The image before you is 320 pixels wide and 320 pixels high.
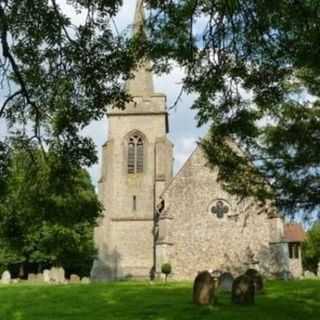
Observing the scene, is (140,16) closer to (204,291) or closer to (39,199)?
(39,199)

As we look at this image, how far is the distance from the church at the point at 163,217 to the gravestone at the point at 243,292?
15628 mm

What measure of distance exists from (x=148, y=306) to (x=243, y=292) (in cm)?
253

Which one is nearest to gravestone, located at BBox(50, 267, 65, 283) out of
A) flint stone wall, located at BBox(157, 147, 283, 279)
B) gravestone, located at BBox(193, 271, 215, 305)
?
flint stone wall, located at BBox(157, 147, 283, 279)

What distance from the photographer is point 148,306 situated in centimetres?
1612

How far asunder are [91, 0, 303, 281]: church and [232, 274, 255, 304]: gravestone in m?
15.6

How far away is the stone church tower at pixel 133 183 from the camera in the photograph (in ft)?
128

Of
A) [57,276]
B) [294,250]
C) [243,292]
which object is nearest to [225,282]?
[243,292]

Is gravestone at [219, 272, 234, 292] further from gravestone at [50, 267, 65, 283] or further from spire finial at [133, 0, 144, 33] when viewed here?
gravestone at [50, 267, 65, 283]

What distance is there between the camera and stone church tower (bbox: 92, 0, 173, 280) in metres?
39.1

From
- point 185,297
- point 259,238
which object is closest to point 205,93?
point 185,297

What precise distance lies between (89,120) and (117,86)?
23.2 inches

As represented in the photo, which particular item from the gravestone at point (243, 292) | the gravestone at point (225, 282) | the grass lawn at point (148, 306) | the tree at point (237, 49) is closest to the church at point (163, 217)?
the gravestone at point (225, 282)

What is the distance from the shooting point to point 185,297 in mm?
18781

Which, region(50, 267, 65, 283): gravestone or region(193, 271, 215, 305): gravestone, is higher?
region(50, 267, 65, 283): gravestone
